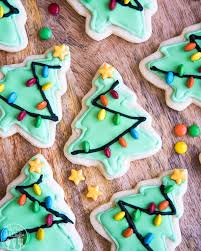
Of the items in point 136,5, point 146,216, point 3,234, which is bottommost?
point 3,234

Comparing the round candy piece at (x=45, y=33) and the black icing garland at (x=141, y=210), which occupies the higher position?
the round candy piece at (x=45, y=33)

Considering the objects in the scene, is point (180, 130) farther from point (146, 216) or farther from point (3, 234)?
point (3, 234)

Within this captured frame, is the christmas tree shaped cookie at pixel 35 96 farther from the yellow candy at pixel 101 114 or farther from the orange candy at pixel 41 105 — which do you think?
the yellow candy at pixel 101 114

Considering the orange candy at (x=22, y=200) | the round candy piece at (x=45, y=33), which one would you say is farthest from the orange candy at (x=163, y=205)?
the round candy piece at (x=45, y=33)

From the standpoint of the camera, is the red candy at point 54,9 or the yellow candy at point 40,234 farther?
the red candy at point 54,9

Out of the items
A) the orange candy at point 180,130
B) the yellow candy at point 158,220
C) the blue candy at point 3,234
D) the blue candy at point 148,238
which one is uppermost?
the orange candy at point 180,130

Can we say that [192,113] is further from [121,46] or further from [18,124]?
[18,124]

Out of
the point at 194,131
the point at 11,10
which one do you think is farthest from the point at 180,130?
the point at 11,10
